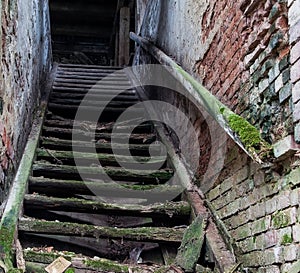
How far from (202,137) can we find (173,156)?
1.90ft

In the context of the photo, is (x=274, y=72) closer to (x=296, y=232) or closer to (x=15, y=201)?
(x=296, y=232)

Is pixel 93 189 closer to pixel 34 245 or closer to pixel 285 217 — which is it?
pixel 34 245

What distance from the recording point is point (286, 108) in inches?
73.7

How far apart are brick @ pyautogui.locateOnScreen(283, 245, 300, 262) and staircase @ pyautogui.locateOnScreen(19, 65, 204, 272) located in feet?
3.07

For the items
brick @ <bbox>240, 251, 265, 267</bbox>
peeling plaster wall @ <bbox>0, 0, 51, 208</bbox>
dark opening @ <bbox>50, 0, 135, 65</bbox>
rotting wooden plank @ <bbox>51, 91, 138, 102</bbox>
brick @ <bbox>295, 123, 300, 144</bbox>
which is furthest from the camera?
dark opening @ <bbox>50, 0, 135, 65</bbox>

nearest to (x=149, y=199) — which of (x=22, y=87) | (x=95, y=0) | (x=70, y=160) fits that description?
(x=70, y=160)

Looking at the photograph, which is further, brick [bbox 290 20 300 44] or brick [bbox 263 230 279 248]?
brick [bbox 263 230 279 248]

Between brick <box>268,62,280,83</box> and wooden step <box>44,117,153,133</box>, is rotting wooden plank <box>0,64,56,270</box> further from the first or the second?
brick <box>268,62,280,83</box>

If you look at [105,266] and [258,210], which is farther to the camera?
[105,266]

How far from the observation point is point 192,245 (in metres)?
2.61

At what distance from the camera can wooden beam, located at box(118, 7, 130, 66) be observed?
8530mm

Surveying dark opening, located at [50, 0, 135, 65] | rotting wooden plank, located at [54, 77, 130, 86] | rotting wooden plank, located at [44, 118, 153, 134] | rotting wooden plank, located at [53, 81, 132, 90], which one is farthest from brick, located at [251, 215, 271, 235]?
dark opening, located at [50, 0, 135, 65]

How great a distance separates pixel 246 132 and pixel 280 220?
1.35 feet

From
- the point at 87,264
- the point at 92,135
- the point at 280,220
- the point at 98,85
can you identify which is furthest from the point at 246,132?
the point at 98,85
